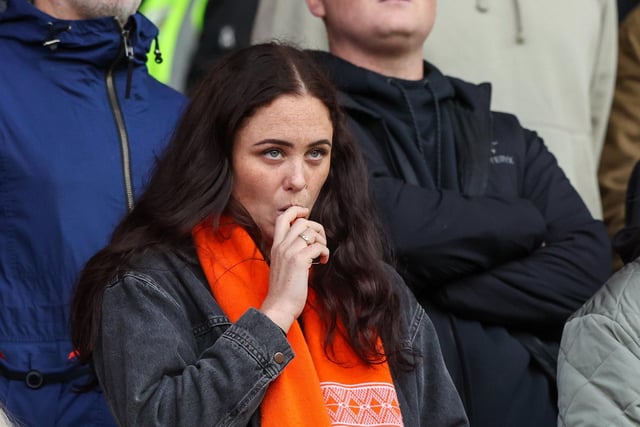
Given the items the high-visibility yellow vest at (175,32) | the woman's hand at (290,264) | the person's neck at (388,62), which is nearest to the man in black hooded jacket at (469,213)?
the person's neck at (388,62)

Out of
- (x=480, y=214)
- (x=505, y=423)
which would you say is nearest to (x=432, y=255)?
(x=480, y=214)

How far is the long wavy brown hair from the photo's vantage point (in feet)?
10.7

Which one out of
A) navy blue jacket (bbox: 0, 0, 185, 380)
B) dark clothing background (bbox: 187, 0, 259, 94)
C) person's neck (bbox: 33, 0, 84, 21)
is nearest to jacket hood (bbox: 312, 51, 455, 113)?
navy blue jacket (bbox: 0, 0, 185, 380)

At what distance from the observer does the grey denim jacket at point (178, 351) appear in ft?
9.84

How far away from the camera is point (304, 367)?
3158mm

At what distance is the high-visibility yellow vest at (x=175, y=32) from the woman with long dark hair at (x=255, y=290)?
1.94m

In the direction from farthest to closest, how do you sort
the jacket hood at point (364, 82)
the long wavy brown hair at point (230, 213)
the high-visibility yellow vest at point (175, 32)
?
the high-visibility yellow vest at point (175, 32) < the jacket hood at point (364, 82) < the long wavy brown hair at point (230, 213)

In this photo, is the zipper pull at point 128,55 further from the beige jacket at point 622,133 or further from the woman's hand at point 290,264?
the beige jacket at point 622,133

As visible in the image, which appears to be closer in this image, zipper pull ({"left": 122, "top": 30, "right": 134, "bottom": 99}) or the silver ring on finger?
the silver ring on finger

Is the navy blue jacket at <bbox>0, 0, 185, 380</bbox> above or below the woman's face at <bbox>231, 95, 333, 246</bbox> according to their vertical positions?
below

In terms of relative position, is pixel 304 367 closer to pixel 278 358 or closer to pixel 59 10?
pixel 278 358

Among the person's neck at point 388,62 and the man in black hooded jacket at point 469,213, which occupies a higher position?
the person's neck at point 388,62

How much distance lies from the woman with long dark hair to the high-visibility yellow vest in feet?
6.37

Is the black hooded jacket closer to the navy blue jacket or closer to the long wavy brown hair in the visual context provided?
the long wavy brown hair
